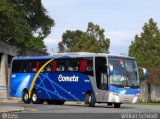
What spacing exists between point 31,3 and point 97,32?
33.5 metres

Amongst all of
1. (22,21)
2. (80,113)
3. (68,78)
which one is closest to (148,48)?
(68,78)

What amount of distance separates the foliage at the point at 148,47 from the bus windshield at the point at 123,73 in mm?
27512

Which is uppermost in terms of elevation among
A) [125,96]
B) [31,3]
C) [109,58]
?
[31,3]

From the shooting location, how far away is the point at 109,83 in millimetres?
34531

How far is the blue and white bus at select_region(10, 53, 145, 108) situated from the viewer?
34.8 m

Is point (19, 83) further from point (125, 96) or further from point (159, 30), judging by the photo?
point (159, 30)

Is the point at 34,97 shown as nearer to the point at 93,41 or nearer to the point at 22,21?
the point at 22,21

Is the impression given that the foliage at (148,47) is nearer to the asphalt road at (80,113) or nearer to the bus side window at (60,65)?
the bus side window at (60,65)

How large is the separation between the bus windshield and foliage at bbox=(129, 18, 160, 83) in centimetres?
2751

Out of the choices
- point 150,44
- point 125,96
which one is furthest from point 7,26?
point 150,44

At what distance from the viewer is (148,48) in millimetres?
64750

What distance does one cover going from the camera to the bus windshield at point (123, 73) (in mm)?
34719

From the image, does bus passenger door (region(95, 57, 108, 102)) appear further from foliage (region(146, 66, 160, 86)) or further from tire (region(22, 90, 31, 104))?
foliage (region(146, 66, 160, 86))

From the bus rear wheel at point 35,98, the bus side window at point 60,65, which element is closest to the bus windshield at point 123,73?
the bus side window at point 60,65
